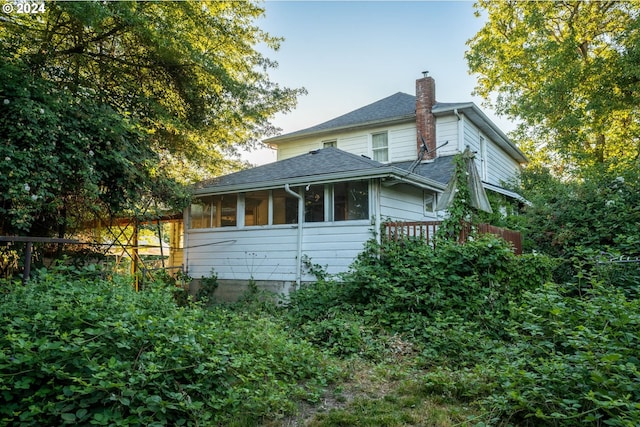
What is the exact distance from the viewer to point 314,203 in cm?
941

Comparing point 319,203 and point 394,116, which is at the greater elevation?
point 394,116

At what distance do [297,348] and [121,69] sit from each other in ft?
27.5

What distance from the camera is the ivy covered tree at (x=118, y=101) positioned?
23.1 ft

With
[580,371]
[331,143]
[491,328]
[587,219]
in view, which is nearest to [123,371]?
[580,371]

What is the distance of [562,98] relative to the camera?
1547 centimetres

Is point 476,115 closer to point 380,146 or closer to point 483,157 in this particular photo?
point 483,157

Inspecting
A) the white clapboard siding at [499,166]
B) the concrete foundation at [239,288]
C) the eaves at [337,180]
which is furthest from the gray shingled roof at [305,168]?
the white clapboard siding at [499,166]

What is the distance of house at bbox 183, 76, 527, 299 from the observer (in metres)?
8.83

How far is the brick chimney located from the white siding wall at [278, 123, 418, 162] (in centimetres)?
46

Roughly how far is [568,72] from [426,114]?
6104 mm

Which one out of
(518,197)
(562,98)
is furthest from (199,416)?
(562,98)

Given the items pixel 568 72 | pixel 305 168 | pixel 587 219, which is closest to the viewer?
pixel 587 219

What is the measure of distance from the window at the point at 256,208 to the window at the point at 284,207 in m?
0.27

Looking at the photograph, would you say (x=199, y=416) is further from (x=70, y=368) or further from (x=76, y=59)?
A: (x=76, y=59)
